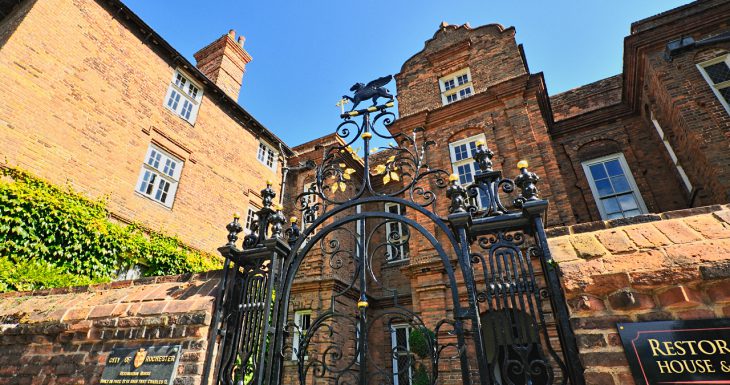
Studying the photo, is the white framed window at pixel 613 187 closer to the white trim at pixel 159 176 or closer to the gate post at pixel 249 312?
the gate post at pixel 249 312

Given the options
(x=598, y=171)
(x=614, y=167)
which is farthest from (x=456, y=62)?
(x=614, y=167)

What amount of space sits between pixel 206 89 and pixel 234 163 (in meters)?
3.21

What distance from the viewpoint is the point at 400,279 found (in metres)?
12.1

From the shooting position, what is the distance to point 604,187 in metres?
10.9

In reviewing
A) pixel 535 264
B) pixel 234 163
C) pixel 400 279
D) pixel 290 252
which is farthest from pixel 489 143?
pixel 234 163

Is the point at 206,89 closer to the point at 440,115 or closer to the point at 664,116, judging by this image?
the point at 440,115

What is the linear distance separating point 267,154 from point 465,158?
10055 millimetres

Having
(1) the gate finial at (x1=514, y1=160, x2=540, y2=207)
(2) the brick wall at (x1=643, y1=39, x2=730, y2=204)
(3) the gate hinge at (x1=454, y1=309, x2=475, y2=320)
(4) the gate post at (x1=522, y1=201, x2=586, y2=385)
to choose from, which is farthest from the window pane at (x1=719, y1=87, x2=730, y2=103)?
(3) the gate hinge at (x1=454, y1=309, x2=475, y2=320)

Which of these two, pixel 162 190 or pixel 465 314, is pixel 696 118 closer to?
pixel 465 314

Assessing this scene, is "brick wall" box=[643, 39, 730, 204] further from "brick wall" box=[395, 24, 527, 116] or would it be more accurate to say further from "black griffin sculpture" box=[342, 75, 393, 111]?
"black griffin sculpture" box=[342, 75, 393, 111]

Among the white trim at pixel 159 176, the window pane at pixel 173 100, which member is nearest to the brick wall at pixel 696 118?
the white trim at pixel 159 176

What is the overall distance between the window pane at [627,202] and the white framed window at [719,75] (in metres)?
3.40

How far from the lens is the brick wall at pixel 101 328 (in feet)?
10.6

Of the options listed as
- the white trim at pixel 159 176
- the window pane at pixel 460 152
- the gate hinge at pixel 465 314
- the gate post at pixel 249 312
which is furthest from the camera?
the white trim at pixel 159 176
